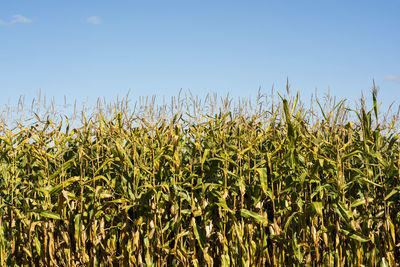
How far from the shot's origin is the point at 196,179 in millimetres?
4516

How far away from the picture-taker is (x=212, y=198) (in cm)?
424

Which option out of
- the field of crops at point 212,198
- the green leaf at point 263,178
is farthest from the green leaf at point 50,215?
the green leaf at point 263,178

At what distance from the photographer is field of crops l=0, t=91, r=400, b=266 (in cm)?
414

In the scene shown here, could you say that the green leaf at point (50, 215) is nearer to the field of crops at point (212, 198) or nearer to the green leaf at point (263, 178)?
the field of crops at point (212, 198)

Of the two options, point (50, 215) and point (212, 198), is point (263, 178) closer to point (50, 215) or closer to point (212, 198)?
point (212, 198)

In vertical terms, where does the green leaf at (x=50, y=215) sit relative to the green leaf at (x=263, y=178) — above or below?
below

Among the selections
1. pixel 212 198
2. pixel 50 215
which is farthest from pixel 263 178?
pixel 50 215

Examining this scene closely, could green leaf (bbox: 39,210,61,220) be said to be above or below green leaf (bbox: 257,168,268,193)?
below

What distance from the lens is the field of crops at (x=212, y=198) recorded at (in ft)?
13.6

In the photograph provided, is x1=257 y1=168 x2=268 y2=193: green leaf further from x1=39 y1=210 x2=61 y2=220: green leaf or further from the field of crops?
Answer: x1=39 y1=210 x2=61 y2=220: green leaf

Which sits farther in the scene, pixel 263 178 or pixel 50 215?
pixel 50 215

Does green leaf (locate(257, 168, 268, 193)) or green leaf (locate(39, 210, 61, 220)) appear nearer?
green leaf (locate(257, 168, 268, 193))

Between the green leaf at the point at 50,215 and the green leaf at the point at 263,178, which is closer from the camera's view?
the green leaf at the point at 263,178

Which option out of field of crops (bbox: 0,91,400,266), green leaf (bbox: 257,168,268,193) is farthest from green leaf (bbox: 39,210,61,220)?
green leaf (bbox: 257,168,268,193)
